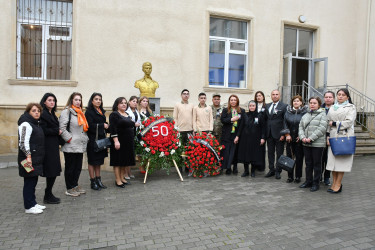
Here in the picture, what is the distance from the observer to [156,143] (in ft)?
19.7

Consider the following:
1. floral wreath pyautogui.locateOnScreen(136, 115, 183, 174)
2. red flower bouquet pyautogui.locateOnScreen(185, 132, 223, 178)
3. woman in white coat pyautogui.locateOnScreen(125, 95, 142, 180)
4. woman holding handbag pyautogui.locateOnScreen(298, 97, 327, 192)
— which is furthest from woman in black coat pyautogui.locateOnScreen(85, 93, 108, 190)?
woman holding handbag pyautogui.locateOnScreen(298, 97, 327, 192)

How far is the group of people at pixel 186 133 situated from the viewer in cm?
430

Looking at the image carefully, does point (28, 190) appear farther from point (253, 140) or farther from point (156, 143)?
point (253, 140)

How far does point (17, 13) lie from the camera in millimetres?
8531

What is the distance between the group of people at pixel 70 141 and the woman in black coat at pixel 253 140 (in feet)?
7.56

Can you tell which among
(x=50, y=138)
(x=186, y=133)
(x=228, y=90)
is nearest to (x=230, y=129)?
→ (x=186, y=133)

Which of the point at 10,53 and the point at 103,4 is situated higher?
the point at 103,4

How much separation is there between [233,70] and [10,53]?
7.06m

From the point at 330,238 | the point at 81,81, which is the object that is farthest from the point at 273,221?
the point at 81,81

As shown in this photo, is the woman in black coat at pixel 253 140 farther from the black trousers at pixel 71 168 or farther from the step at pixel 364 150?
the step at pixel 364 150

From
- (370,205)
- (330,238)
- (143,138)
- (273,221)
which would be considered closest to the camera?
(330,238)

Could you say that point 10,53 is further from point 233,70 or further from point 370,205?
point 370,205

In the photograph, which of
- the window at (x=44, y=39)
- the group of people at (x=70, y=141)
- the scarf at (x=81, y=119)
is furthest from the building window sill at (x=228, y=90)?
the scarf at (x=81, y=119)

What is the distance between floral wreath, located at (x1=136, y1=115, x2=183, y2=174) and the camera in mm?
6000
